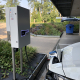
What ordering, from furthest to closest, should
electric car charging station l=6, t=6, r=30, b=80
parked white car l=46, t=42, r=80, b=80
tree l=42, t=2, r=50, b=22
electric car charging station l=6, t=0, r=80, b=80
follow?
tree l=42, t=2, r=50, b=22 < electric car charging station l=6, t=6, r=30, b=80 < electric car charging station l=6, t=0, r=80, b=80 < parked white car l=46, t=42, r=80, b=80

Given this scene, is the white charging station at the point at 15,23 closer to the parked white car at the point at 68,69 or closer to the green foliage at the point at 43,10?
the parked white car at the point at 68,69

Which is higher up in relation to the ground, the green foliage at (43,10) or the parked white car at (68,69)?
the green foliage at (43,10)

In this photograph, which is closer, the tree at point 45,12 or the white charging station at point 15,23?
the white charging station at point 15,23

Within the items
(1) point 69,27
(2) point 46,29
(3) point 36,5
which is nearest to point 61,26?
(2) point 46,29

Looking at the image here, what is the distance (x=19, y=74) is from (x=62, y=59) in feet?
5.45

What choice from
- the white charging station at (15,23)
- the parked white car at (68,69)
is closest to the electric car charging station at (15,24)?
the white charging station at (15,23)

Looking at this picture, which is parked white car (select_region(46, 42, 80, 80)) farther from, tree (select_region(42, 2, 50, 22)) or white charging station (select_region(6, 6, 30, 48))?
tree (select_region(42, 2, 50, 22))

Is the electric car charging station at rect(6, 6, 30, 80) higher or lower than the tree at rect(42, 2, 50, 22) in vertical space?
lower

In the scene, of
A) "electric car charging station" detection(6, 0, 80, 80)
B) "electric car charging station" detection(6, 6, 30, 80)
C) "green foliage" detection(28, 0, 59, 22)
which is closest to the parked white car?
"electric car charging station" detection(6, 0, 80, 80)

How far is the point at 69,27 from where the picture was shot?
12.6 m

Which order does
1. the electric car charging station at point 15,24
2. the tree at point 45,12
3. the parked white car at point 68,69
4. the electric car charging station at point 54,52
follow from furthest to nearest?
the tree at point 45,12 → the electric car charging station at point 15,24 → the electric car charging station at point 54,52 → the parked white car at point 68,69

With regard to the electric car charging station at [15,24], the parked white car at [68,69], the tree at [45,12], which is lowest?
the parked white car at [68,69]

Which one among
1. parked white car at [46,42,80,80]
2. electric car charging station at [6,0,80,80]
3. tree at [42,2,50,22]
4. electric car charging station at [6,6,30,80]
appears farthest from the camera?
tree at [42,2,50,22]

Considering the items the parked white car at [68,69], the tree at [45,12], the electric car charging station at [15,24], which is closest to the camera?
the parked white car at [68,69]
